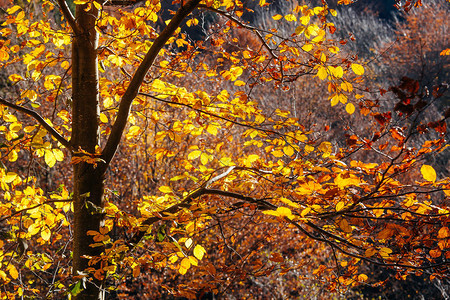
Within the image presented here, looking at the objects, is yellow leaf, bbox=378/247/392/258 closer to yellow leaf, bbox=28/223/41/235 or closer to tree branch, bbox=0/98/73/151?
tree branch, bbox=0/98/73/151

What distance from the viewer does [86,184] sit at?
8.49ft

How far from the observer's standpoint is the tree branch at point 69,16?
2336 mm

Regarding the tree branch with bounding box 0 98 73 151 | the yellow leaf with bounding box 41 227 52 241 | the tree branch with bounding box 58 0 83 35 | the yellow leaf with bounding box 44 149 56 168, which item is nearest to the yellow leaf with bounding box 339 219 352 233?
the tree branch with bounding box 0 98 73 151

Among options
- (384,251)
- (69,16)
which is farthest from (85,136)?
(384,251)

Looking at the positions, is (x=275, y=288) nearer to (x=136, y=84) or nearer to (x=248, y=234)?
(x=248, y=234)

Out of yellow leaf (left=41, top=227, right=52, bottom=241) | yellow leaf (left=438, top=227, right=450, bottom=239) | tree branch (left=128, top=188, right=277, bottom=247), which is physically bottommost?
yellow leaf (left=438, top=227, right=450, bottom=239)

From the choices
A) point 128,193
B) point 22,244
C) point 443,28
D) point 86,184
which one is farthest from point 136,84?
point 443,28

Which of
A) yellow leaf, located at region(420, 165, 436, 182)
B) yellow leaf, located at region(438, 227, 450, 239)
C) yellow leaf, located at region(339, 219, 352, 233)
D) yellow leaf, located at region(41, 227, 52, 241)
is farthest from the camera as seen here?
yellow leaf, located at region(41, 227, 52, 241)

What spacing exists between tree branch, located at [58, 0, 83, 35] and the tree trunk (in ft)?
0.16

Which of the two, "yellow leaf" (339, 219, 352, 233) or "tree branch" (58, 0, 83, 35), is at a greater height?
"tree branch" (58, 0, 83, 35)

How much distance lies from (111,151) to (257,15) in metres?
24.7

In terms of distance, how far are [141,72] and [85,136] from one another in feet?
1.98

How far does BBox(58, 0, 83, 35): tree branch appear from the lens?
234cm

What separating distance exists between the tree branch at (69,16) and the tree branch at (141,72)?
0.48 meters
